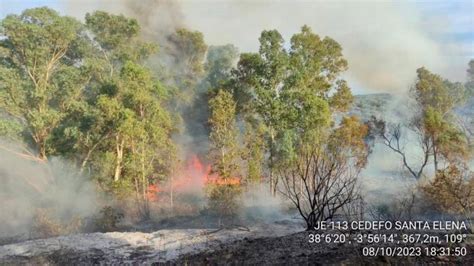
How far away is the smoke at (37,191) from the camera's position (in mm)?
Answer: 25234

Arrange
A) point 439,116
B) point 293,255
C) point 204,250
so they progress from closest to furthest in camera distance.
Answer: point 293,255 < point 204,250 < point 439,116

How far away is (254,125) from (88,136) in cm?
1136

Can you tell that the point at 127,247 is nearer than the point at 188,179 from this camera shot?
Yes

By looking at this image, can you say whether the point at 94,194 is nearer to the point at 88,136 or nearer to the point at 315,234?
the point at 88,136

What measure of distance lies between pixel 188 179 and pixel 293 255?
27228 mm

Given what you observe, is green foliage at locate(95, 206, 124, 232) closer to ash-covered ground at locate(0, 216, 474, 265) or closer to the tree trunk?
the tree trunk

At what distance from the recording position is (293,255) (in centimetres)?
857

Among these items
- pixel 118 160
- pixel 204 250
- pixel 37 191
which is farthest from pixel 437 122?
pixel 37 191

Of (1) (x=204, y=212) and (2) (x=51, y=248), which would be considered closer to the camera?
(2) (x=51, y=248)

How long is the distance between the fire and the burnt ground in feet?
61.3

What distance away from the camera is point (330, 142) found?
1038 inches

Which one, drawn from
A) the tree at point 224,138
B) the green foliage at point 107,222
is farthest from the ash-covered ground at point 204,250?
the tree at point 224,138

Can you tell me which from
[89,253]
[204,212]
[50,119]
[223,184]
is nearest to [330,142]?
[223,184]

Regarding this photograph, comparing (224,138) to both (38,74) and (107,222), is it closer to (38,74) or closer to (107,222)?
(107,222)
